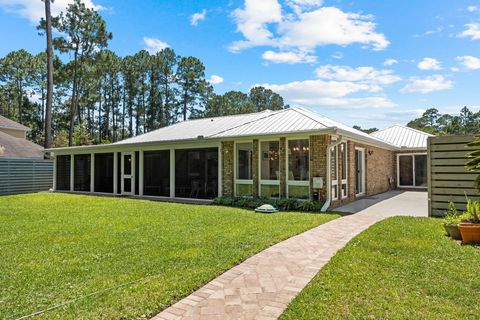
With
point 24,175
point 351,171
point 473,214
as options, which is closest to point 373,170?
point 351,171

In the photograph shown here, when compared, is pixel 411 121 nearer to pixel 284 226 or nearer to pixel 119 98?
pixel 119 98

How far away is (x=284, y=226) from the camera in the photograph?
24.1ft

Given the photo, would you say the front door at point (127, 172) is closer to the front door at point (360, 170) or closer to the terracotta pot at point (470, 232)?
the front door at point (360, 170)

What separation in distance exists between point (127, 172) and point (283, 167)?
8770mm

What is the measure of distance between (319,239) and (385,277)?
2186mm

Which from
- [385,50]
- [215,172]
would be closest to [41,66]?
[215,172]

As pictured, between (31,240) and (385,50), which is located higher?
(385,50)

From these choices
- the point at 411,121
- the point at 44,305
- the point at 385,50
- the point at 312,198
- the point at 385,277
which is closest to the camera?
the point at 44,305

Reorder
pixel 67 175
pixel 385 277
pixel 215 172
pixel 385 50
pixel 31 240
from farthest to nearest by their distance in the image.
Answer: pixel 67 175, pixel 385 50, pixel 215 172, pixel 31 240, pixel 385 277

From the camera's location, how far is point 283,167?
10984 mm

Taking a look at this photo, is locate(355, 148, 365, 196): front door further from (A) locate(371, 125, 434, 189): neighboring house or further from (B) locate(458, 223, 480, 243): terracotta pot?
(B) locate(458, 223, 480, 243): terracotta pot

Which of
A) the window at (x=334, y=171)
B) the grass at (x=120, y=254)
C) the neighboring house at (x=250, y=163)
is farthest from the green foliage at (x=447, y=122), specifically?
the grass at (x=120, y=254)

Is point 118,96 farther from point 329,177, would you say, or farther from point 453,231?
point 453,231

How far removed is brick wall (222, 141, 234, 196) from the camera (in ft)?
40.3
